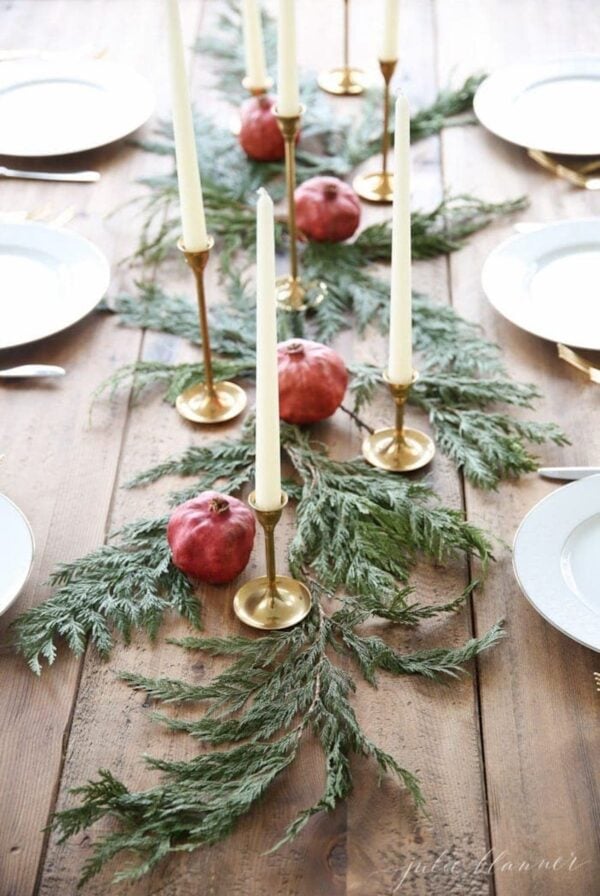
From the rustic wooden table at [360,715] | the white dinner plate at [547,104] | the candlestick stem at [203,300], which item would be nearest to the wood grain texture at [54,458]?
the rustic wooden table at [360,715]

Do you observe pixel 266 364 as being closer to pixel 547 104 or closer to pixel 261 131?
pixel 261 131

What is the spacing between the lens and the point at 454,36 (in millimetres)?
2111

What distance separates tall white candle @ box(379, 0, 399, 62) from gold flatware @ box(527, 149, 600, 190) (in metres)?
0.28

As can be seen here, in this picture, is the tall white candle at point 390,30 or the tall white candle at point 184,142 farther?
the tall white candle at point 390,30

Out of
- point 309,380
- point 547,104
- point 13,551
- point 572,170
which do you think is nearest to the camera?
point 13,551

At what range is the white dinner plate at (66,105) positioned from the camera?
71.5 inches

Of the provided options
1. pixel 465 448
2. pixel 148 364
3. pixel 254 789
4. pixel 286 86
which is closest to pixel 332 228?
pixel 286 86

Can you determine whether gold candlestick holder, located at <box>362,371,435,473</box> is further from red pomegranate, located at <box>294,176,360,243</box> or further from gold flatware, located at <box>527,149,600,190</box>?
gold flatware, located at <box>527,149,600,190</box>

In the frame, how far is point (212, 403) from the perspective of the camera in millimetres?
1368

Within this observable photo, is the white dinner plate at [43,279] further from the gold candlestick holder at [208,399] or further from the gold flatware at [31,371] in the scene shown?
the gold candlestick holder at [208,399]

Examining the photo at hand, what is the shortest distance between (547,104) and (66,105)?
2.58 feet

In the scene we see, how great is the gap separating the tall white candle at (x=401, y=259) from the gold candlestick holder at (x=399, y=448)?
0.07 metres

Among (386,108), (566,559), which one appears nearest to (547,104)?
(386,108)

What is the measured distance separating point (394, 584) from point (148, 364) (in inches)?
18.5
